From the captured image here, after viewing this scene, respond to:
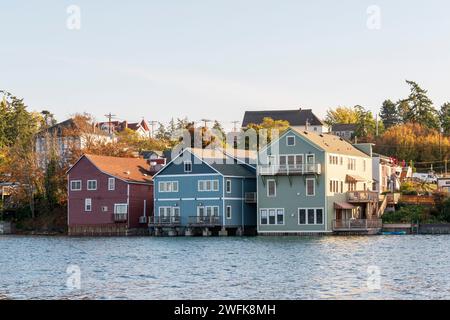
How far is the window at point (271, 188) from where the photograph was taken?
80875 mm

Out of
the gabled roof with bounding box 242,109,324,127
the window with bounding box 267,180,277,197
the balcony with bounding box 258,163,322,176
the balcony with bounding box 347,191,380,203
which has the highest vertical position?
the gabled roof with bounding box 242,109,324,127

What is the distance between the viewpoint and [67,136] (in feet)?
359

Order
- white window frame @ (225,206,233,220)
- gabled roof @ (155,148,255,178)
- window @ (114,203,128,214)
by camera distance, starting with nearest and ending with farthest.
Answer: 1. white window frame @ (225,206,233,220)
2. gabled roof @ (155,148,255,178)
3. window @ (114,203,128,214)

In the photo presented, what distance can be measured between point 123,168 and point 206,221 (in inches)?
568

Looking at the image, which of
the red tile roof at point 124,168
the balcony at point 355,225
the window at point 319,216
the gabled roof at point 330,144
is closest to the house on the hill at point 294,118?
the red tile roof at point 124,168

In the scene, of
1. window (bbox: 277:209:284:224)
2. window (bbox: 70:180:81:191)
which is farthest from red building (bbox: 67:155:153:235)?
window (bbox: 277:209:284:224)

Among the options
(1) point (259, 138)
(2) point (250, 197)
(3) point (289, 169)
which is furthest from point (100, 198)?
(1) point (259, 138)

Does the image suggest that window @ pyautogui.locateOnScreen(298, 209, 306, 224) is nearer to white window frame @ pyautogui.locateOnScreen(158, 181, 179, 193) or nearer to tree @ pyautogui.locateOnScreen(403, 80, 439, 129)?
white window frame @ pyautogui.locateOnScreen(158, 181, 179, 193)

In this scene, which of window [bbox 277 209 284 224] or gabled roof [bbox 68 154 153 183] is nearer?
window [bbox 277 209 284 224]

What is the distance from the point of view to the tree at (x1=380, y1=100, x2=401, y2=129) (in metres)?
166

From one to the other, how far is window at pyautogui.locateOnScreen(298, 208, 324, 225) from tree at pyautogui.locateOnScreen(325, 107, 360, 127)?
85.6m

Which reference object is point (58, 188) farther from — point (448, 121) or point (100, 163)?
point (448, 121)

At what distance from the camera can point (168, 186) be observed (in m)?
86.4

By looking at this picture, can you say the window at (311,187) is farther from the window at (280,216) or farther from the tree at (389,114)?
the tree at (389,114)
